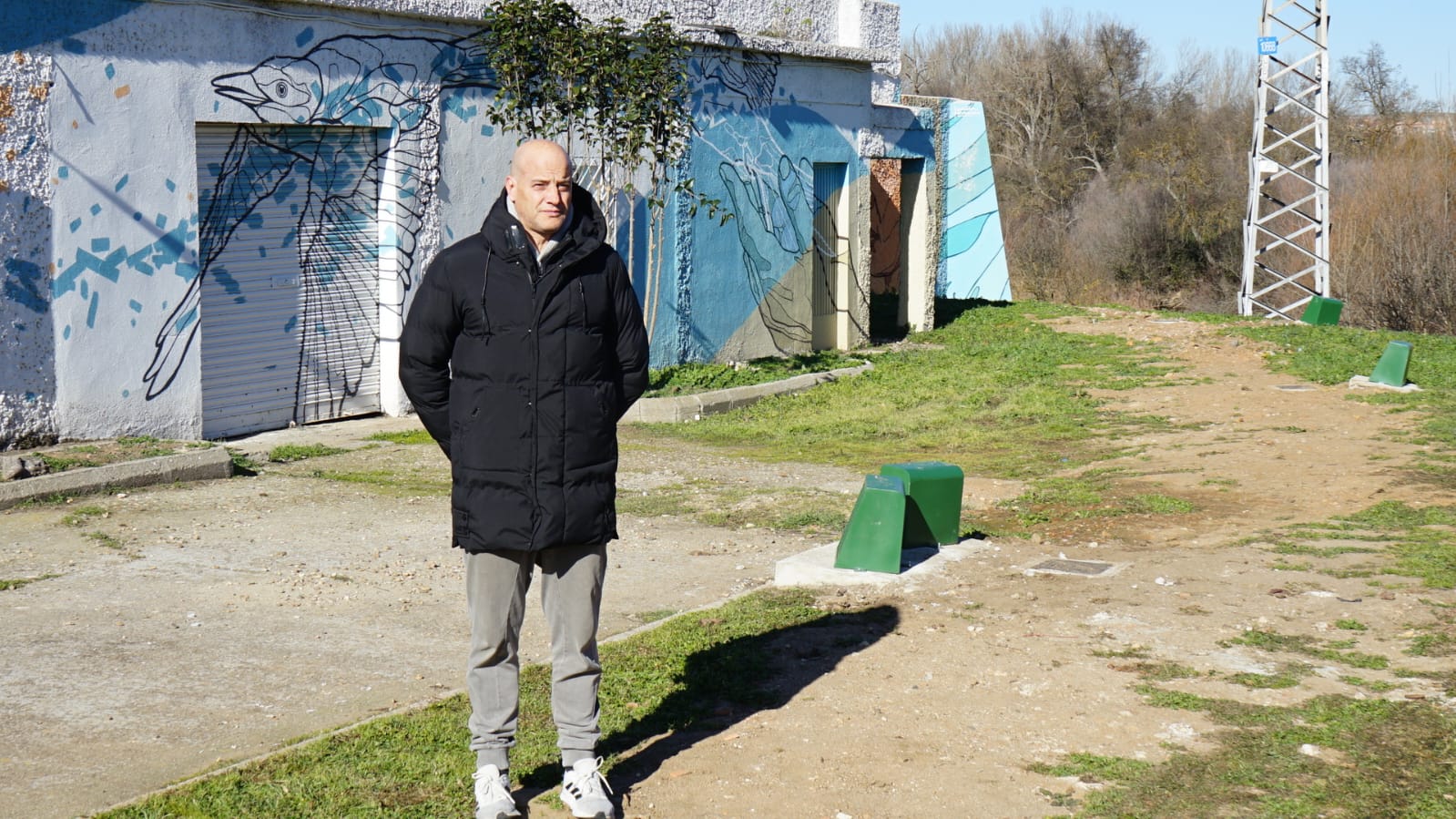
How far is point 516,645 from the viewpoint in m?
4.56

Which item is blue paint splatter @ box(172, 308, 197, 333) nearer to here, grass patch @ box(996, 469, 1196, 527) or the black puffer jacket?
grass patch @ box(996, 469, 1196, 527)

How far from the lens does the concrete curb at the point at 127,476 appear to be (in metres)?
9.30

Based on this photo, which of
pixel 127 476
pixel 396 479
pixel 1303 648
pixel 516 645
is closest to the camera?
pixel 516 645

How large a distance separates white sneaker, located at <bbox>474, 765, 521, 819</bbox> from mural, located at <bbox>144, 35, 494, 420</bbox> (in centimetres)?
781

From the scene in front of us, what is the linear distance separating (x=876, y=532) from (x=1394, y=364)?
8.80 meters

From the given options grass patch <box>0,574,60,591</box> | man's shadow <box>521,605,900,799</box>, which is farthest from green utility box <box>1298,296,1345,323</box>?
grass patch <box>0,574,60,591</box>

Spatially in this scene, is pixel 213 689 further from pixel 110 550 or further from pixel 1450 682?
pixel 1450 682

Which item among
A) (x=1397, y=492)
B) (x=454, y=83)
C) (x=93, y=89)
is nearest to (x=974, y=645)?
(x=1397, y=492)

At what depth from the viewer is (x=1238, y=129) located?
47406 millimetres

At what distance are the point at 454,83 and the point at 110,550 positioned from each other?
6.71 m

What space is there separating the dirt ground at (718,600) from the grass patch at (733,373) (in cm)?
435

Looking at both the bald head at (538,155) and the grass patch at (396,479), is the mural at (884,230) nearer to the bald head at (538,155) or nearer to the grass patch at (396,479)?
the grass patch at (396,479)

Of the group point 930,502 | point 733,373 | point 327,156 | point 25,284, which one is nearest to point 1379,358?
point 733,373

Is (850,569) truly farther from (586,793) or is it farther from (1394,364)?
(1394,364)
